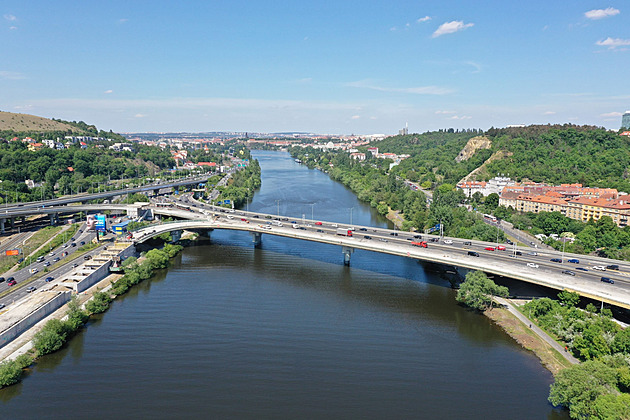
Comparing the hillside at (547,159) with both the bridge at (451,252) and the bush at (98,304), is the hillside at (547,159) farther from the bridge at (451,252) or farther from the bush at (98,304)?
the bush at (98,304)

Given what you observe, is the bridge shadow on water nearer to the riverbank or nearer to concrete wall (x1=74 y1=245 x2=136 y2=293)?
the riverbank

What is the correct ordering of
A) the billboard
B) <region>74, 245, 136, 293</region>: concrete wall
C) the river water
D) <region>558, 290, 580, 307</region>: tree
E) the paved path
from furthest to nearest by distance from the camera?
1. the billboard
2. <region>74, 245, 136, 293</region>: concrete wall
3. <region>558, 290, 580, 307</region>: tree
4. the paved path
5. the river water

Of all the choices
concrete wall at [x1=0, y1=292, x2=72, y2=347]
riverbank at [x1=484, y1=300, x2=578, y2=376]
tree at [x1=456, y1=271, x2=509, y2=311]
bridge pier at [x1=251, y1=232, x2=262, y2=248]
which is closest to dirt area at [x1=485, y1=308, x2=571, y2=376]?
riverbank at [x1=484, y1=300, x2=578, y2=376]

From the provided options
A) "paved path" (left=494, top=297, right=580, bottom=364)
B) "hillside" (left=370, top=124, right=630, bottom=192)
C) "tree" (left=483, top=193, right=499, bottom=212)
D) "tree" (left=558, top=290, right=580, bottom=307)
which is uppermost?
"hillside" (left=370, top=124, right=630, bottom=192)

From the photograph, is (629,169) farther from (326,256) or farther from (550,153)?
(326,256)

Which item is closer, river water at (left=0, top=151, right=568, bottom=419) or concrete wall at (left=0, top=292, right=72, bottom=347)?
river water at (left=0, top=151, right=568, bottom=419)

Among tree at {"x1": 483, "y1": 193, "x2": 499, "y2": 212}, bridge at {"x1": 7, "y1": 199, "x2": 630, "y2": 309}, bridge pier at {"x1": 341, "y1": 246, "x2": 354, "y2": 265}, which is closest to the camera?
bridge at {"x1": 7, "y1": 199, "x2": 630, "y2": 309}
